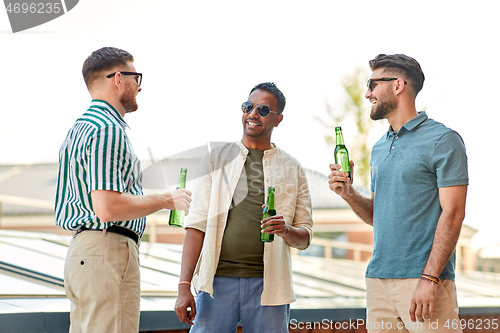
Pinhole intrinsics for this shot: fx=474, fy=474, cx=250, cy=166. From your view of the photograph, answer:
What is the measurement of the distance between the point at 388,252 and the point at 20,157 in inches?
190

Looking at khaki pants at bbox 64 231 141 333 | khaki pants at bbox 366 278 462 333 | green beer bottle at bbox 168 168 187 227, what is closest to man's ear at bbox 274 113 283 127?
green beer bottle at bbox 168 168 187 227

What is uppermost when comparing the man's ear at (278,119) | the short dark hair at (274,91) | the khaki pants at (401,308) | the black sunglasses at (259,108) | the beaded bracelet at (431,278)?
the short dark hair at (274,91)

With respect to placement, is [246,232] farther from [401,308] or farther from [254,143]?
[401,308]

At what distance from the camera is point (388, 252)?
1.77 metres

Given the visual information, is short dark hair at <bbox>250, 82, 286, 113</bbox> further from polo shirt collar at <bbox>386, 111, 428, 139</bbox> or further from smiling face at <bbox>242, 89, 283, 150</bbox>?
polo shirt collar at <bbox>386, 111, 428, 139</bbox>

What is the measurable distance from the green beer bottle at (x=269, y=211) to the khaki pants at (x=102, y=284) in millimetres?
523

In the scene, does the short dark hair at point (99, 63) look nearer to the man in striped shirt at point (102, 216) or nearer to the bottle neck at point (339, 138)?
the man in striped shirt at point (102, 216)

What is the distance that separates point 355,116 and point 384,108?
8.52m

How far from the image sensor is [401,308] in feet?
5.60

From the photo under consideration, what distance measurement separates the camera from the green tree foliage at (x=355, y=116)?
31.7ft

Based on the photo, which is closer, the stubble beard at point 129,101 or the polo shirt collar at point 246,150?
the stubble beard at point 129,101

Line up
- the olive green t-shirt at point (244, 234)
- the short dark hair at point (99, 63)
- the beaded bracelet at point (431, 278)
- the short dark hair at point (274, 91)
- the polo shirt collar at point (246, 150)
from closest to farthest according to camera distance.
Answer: the beaded bracelet at point (431, 278) → the short dark hair at point (99, 63) → the olive green t-shirt at point (244, 234) → the polo shirt collar at point (246, 150) → the short dark hair at point (274, 91)

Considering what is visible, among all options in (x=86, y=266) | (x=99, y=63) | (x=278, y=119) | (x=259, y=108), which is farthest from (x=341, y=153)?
(x=86, y=266)

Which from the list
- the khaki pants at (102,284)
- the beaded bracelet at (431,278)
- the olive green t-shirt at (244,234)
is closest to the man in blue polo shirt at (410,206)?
the beaded bracelet at (431,278)
